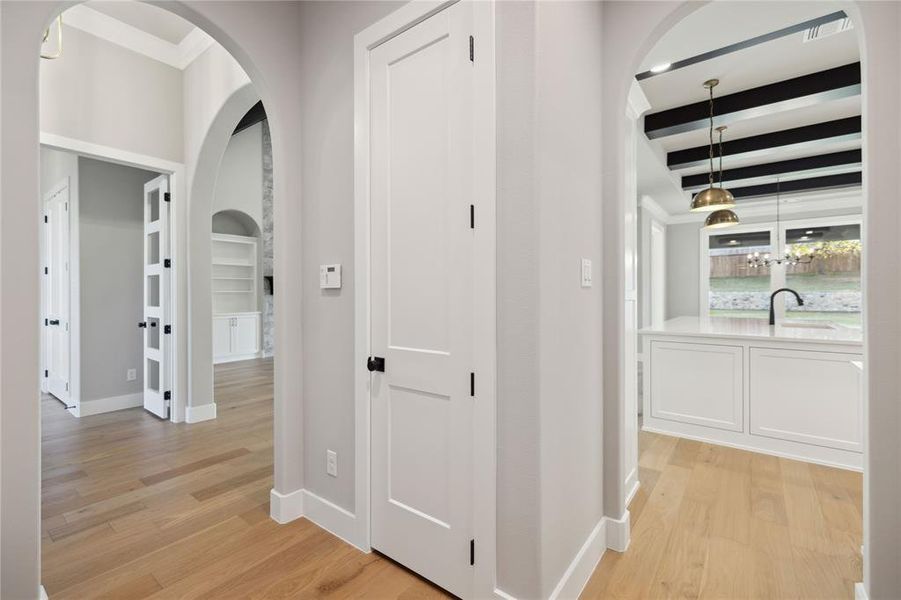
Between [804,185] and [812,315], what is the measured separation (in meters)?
2.57

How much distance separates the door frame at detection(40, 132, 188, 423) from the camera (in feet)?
11.8

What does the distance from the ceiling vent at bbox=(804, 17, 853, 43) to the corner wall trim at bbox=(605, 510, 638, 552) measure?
308 centimetres

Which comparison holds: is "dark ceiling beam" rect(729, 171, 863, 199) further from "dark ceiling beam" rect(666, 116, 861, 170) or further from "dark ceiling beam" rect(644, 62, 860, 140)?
"dark ceiling beam" rect(644, 62, 860, 140)

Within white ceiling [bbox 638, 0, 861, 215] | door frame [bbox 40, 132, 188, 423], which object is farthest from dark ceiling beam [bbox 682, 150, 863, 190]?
door frame [bbox 40, 132, 188, 423]

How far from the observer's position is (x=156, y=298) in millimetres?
4266

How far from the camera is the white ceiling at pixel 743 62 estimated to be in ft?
8.11

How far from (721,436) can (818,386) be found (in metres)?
0.75

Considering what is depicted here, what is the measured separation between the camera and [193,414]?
402 cm

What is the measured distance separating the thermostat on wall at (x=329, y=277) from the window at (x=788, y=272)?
8387mm

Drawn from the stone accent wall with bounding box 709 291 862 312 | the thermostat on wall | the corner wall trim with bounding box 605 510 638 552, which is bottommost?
the corner wall trim with bounding box 605 510 638 552

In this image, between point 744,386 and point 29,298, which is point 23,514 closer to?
point 29,298

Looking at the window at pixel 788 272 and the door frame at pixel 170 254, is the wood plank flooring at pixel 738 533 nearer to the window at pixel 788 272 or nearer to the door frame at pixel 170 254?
the door frame at pixel 170 254

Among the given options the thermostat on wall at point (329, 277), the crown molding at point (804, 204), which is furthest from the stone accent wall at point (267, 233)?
the crown molding at point (804, 204)

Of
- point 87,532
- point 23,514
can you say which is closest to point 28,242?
point 23,514
